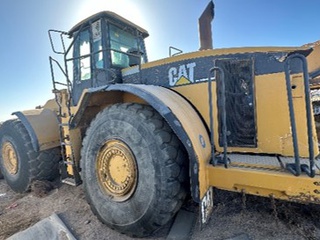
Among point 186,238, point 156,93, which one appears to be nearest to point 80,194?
point 186,238

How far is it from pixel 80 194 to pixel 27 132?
1587mm

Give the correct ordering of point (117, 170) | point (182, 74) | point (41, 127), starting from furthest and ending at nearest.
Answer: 1. point (41, 127)
2. point (182, 74)
3. point (117, 170)

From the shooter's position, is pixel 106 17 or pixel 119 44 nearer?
pixel 106 17

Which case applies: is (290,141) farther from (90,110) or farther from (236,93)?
(90,110)

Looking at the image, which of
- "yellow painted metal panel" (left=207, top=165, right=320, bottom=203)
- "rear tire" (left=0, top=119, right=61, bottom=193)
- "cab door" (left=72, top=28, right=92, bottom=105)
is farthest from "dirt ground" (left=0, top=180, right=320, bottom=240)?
"cab door" (left=72, top=28, right=92, bottom=105)

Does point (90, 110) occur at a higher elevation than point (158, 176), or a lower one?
higher

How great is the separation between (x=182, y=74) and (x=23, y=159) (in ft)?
11.0

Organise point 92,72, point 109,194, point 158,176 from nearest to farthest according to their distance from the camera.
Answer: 1. point 158,176
2. point 109,194
3. point 92,72

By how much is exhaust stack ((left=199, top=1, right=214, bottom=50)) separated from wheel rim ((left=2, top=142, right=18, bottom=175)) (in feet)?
13.0

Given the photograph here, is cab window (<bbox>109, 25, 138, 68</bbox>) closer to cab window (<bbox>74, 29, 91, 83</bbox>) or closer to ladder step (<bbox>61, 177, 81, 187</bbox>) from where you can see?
cab window (<bbox>74, 29, 91, 83</bbox>)

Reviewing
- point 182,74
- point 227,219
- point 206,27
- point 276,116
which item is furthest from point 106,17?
point 227,219

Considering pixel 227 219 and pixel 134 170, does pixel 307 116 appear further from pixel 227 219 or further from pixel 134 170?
pixel 134 170

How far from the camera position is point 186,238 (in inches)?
98.5

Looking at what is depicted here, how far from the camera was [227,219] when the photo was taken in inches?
105
